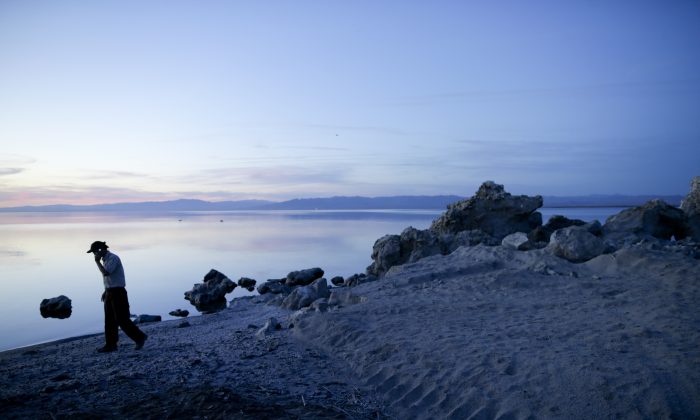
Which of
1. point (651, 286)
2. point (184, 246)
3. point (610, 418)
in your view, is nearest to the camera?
point (610, 418)

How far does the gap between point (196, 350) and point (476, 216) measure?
13738 millimetres

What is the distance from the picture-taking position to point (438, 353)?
267 inches

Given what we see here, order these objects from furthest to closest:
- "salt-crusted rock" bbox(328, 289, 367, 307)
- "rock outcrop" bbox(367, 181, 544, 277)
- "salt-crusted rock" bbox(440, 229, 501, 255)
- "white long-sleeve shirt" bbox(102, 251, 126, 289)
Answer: "rock outcrop" bbox(367, 181, 544, 277) < "salt-crusted rock" bbox(440, 229, 501, 255) < "salt-crusted rock" bbox(328, 289, 367, 307) < "white long-sleeve shirt" bbox(102, 251, 126, 289)

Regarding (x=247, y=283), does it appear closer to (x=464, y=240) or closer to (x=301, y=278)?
(x=301, y=278)

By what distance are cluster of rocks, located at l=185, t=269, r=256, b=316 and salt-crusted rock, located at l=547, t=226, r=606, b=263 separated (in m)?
9.96

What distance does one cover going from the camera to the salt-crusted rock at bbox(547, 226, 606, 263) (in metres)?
11.2

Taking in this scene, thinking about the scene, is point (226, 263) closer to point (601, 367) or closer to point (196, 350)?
point (196, 350)

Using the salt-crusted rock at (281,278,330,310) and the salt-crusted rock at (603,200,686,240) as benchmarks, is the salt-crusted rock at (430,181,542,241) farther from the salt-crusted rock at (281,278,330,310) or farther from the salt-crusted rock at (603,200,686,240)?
the salt-crusted rock at (281,278,330,310)

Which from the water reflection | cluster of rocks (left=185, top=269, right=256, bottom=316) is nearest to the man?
the water reflection

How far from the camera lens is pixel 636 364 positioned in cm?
577

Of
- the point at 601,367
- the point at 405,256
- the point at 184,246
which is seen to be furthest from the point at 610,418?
the point at 184,246

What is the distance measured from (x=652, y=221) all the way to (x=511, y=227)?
16.1 feet

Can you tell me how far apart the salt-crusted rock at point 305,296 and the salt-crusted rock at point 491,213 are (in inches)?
317

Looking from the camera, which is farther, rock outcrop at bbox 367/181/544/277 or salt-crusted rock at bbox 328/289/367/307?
rock outcrop at bbox 367/181/544/277
